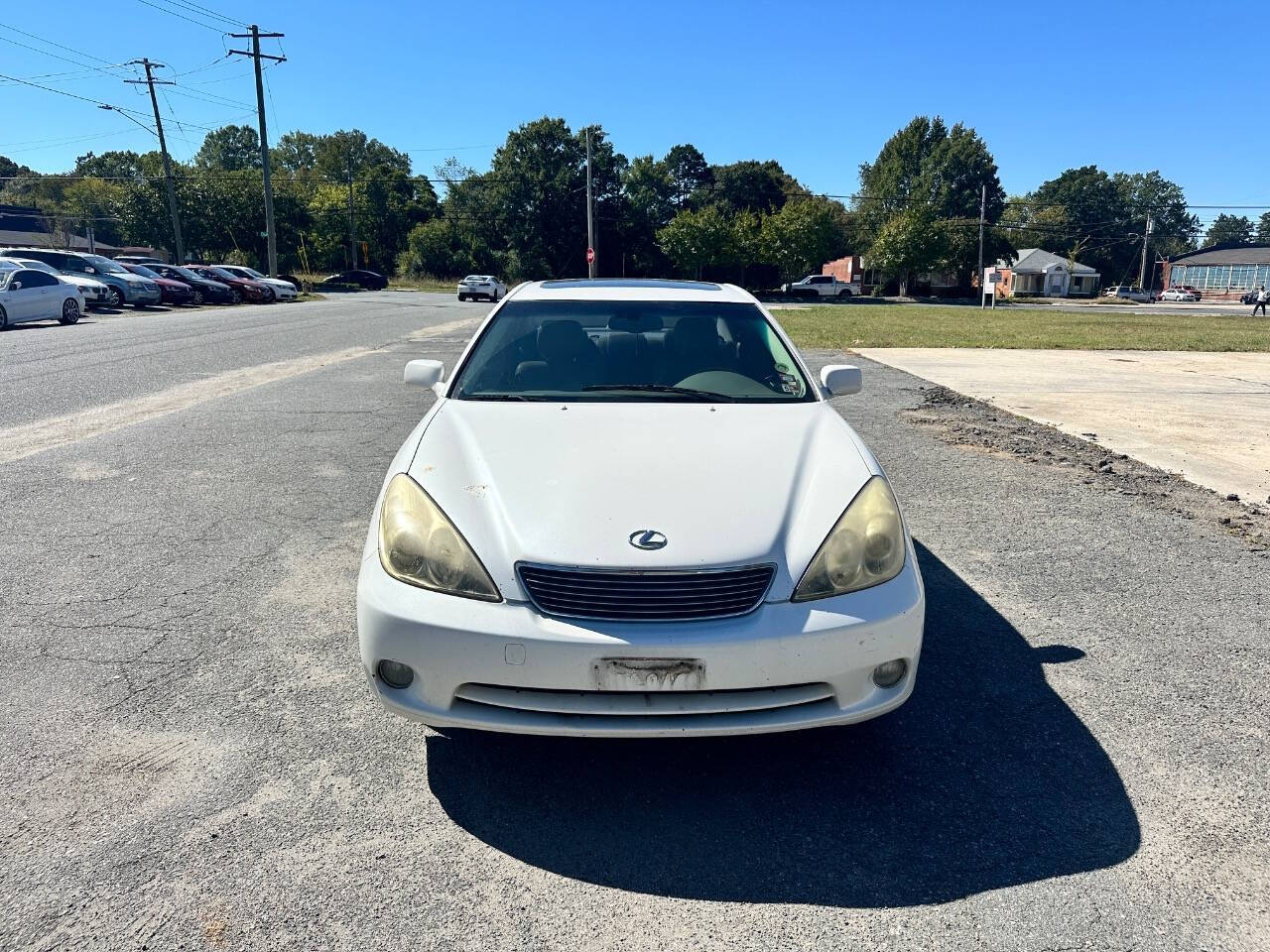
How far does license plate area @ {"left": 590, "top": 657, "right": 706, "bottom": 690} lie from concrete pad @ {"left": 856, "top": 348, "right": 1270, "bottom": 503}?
19.2ft

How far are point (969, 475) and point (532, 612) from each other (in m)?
5.51

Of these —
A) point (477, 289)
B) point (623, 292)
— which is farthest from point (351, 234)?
point (623, 292)

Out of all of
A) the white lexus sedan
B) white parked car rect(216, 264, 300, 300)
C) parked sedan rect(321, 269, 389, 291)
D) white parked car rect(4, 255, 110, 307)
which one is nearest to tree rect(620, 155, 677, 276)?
parked sedan rect(321, 269, 389, 291)

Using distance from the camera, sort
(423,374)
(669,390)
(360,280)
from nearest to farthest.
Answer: (669,390)
(423,374)
(360,280)

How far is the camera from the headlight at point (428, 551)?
264 centimetres

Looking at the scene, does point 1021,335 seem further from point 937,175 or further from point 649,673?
point 937,175

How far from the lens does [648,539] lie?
262cm

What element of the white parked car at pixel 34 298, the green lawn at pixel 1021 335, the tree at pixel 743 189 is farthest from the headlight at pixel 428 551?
the tree at pixel 743 189

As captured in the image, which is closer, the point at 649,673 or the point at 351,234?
the point at 649,673

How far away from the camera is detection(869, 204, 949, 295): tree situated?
69.6m

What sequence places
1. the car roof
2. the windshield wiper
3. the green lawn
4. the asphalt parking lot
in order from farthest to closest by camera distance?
1. the green lawn
2. the car roof
3. the windshield wiper
4. the asphalt parking lot

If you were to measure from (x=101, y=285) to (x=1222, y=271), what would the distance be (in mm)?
105580

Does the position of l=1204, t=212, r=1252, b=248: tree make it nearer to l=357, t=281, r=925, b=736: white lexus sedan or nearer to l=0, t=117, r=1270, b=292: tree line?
l=0, t=117, r=1270, b=292: tree line

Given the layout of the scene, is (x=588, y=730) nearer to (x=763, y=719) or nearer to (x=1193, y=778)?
(x=763, y=719)
